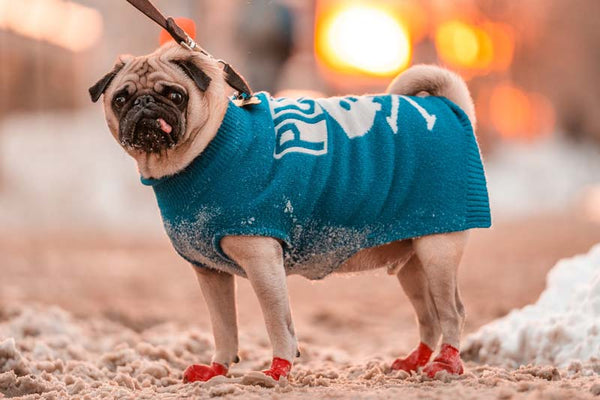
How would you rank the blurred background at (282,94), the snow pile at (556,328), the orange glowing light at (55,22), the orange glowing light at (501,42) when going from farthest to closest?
the orange glowing light at (501,42) < the orange glowing light at (55,22) < the blurred background at (282,94) < the snow pile at (556,328)

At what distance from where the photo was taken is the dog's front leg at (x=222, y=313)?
3654 millimetres

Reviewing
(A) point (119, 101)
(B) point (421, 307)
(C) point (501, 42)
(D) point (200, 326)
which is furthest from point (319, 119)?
(C) point (501, 42)

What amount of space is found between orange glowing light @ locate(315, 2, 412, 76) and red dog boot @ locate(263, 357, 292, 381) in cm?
1916

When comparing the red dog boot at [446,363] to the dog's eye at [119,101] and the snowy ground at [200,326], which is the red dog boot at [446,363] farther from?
the dog's eye at [119,101]

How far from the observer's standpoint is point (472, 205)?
139 inches

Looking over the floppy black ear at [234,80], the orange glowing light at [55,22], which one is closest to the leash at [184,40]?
the floppy black ear at [234,80]

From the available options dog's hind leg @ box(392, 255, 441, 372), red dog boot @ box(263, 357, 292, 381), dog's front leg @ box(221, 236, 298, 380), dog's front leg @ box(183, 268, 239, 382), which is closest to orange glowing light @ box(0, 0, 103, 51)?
dog's front leg @ box(183, 268, 239, 382)

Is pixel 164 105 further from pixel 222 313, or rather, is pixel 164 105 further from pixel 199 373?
pixel 199 373

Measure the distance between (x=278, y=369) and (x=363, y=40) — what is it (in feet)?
72.6

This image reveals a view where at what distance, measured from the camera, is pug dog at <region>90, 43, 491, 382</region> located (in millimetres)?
3211

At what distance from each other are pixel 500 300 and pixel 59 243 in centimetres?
697

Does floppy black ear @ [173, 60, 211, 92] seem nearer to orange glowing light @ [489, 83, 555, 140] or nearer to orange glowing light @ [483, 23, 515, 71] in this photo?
orange glowing light @ [483, 23, 515, 71]

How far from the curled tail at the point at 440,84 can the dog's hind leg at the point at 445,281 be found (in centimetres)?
67

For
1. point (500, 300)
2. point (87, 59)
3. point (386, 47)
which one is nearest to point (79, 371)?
point (500, 300)
